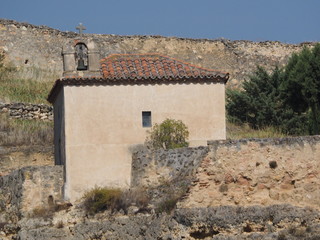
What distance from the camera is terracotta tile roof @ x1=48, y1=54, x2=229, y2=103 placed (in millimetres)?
34719

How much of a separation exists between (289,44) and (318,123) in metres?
20.8

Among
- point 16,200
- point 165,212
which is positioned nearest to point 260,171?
point 165,212

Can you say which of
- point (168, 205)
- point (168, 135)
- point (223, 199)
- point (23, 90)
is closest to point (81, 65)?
point (168, 135)

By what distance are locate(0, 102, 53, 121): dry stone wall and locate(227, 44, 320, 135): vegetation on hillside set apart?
29.5 feet

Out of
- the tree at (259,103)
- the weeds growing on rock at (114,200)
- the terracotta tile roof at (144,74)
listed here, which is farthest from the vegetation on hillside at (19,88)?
the weeds growing on rock at (114,200)

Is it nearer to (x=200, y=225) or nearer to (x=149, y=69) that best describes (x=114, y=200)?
(x=200, y=225)

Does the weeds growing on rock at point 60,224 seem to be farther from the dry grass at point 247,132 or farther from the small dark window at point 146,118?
the dry grass at point 247,132

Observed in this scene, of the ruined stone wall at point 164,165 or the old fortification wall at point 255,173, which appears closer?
the old fortification wall at point 255,173

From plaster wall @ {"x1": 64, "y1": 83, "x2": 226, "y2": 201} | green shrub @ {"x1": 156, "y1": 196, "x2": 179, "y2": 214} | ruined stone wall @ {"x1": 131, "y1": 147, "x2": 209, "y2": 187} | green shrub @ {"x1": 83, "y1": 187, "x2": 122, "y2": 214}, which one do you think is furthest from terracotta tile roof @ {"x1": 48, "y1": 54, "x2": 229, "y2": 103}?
green shrub @ {"x1": 156, "y1": 196, "x2": 179, "y2": 214}

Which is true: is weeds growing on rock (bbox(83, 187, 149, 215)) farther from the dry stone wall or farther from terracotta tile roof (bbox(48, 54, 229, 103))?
the dry stone wall

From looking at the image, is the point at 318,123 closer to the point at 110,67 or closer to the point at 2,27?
the point at 110,67

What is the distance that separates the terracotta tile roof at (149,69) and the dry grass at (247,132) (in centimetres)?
756

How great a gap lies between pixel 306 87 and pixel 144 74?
1016 centimetres

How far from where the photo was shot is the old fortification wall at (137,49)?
56.2 meters
